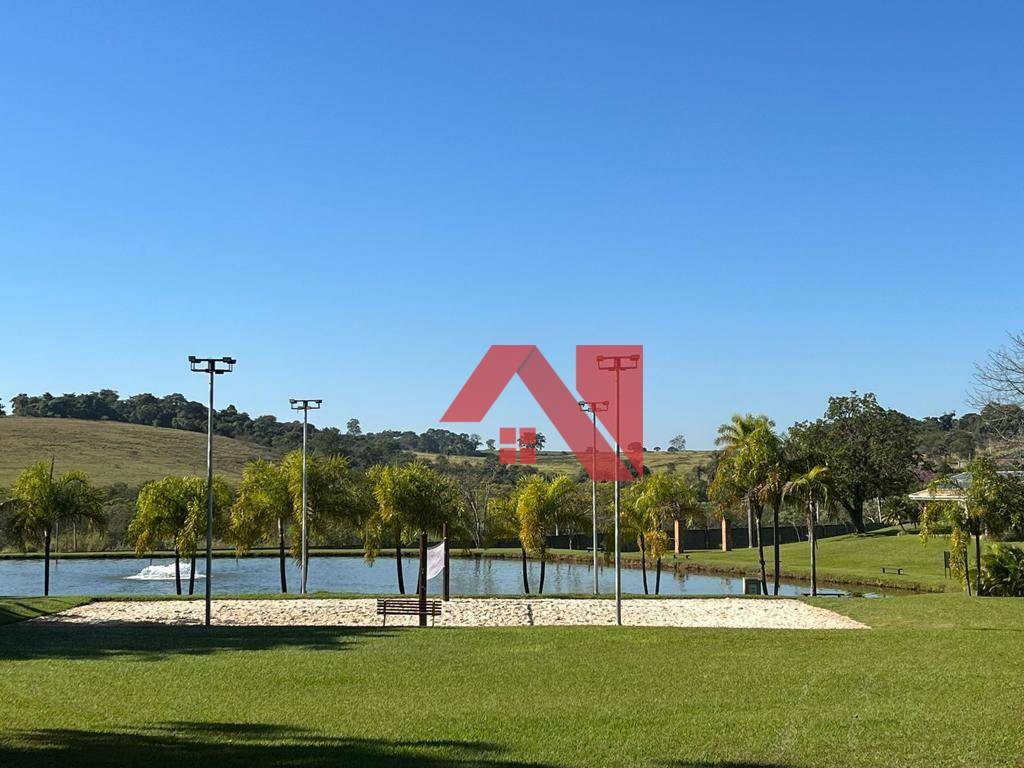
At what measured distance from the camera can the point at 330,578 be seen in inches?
2375

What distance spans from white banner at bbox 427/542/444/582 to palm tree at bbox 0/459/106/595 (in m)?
23.3

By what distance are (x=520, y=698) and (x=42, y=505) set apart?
126 feet

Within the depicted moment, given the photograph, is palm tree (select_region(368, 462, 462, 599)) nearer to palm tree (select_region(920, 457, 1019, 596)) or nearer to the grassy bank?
the grassy bank

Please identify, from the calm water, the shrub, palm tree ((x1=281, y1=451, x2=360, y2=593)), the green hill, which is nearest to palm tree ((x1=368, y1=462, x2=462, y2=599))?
palm tree ((x1=281, y1=451, x2=360, y2=593))

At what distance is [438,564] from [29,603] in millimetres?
15862

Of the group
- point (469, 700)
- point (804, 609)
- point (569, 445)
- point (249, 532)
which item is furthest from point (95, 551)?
point (469, 700)

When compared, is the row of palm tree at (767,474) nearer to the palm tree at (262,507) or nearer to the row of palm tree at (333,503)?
the row of palm tree at (333,503)

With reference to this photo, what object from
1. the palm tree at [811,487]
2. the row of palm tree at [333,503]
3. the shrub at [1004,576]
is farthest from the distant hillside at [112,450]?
the shrub at [1004,576]

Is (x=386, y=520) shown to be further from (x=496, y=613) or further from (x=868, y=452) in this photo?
(x=868, y=452)

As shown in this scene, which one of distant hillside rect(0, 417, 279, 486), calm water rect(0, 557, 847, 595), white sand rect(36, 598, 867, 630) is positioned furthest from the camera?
distant hillside rect(0, 417, 279, 486)

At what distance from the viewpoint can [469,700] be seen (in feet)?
53.7

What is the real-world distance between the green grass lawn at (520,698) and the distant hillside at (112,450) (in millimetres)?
98029

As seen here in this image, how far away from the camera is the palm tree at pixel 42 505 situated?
47.8 metres

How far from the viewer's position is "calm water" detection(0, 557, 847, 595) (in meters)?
52.6
